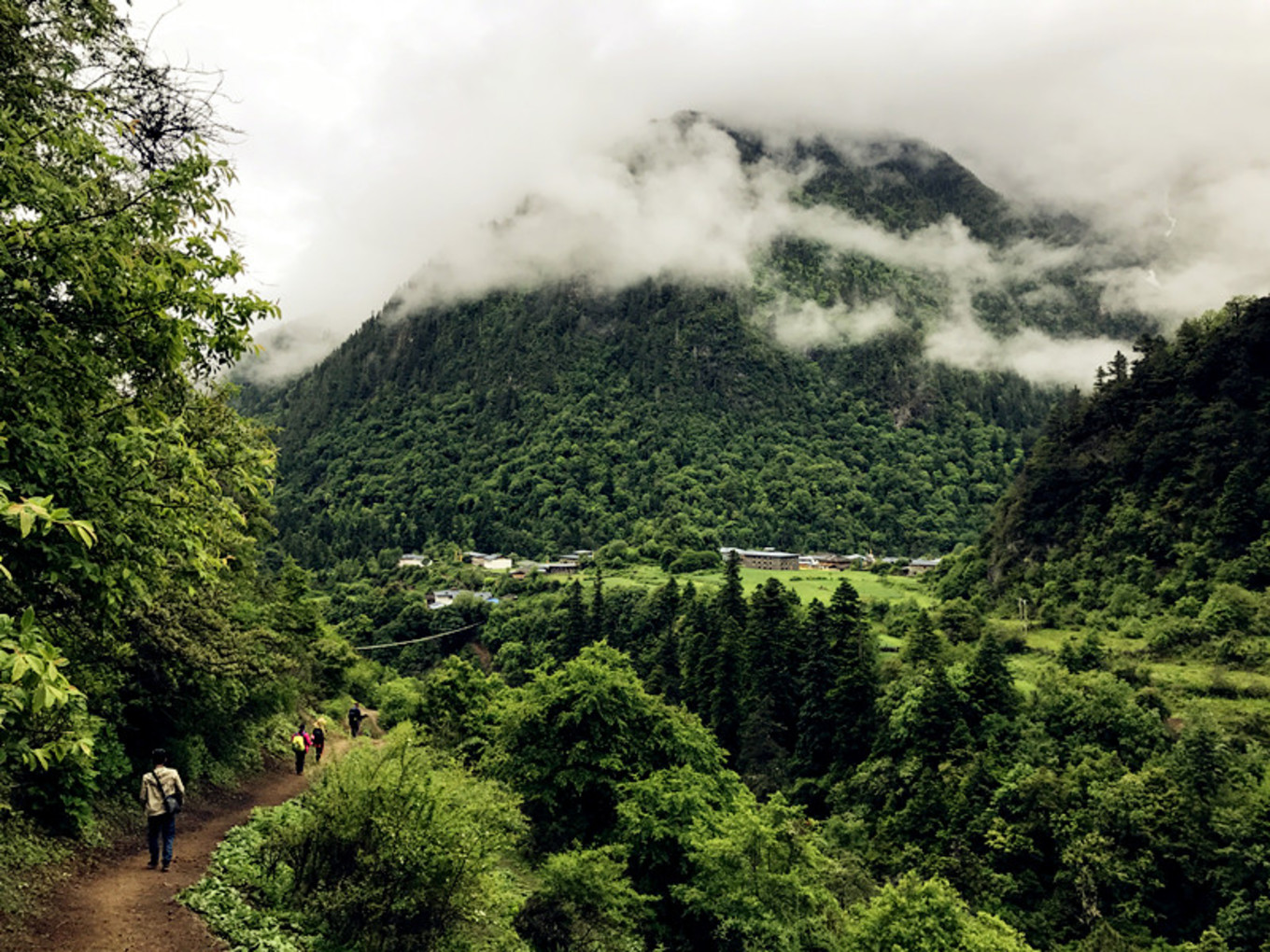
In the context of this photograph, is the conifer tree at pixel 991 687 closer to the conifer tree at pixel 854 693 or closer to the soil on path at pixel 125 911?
the conifer tree at pixel 854 693

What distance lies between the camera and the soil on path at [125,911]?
413 inches

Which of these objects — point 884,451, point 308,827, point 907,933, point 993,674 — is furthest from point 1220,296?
point 308,827

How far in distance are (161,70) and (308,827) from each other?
10948 millimetres

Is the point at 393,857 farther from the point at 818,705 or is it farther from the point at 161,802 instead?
the point at 818,705

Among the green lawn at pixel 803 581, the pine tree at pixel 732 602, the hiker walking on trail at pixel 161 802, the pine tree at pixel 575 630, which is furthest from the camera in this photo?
the green lawn at pixel 803 581

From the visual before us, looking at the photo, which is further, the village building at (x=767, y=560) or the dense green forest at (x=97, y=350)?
the village building at (x=767, y=560)

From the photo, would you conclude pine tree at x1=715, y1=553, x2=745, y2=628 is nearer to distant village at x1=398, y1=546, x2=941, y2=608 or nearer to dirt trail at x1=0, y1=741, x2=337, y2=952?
distant village at x1=398, y1=546, x2=941, y2=608

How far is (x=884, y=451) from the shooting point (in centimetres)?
17088

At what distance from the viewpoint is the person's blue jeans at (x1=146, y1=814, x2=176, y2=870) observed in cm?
1302

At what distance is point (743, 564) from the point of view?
124375mm

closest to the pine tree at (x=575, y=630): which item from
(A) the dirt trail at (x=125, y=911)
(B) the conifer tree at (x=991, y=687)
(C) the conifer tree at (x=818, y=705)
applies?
(C) the conifer tree at (x=818, y=705)

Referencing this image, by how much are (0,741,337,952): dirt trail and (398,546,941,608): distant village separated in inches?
3725

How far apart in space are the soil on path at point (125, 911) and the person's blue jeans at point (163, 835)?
0.71ft

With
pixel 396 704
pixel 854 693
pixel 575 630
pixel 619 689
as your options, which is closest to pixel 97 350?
pixel 619 689
